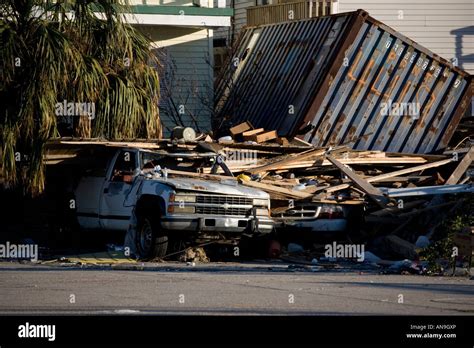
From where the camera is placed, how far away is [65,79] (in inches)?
821

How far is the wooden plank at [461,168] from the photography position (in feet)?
72.1

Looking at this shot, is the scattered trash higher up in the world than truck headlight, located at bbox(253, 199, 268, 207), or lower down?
lower down

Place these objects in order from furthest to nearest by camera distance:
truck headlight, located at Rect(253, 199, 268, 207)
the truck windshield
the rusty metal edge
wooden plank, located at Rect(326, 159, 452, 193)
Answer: the rusty metal edge
wooden plank, located at Rect(326, 159, 452, 193)
the truck windshield
truck headlight, located at Rect(253, 199, 268, 207)

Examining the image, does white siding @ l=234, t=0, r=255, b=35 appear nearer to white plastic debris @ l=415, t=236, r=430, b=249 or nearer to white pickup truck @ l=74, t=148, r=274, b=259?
white pickup truck @ l=74, t=148, r=274, b=259

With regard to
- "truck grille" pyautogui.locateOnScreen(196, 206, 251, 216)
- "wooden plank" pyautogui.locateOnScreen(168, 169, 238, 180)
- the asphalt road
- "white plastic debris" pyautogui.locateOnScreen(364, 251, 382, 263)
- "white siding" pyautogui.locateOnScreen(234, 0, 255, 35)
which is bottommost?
the asphalt road

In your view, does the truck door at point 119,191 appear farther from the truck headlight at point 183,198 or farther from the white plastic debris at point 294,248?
the white plastic debris at point 294,248

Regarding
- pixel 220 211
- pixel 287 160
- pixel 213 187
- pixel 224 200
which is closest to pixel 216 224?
pixel 220 211

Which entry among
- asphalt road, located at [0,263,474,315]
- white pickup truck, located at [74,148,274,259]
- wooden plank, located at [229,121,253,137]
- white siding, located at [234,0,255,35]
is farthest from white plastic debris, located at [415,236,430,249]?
white siding, located at [234,0,255,35]

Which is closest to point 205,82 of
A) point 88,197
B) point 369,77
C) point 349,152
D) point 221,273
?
point 369,77

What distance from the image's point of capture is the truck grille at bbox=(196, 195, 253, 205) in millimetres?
17203

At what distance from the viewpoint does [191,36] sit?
96.3ft

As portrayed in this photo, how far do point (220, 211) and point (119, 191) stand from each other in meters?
2.12

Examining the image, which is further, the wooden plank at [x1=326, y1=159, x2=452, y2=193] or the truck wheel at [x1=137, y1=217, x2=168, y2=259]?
the wooden plank at [x1=326, y1=159, x2=452, y2=193]

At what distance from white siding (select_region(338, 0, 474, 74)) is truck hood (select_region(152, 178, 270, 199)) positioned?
61.1 ft
